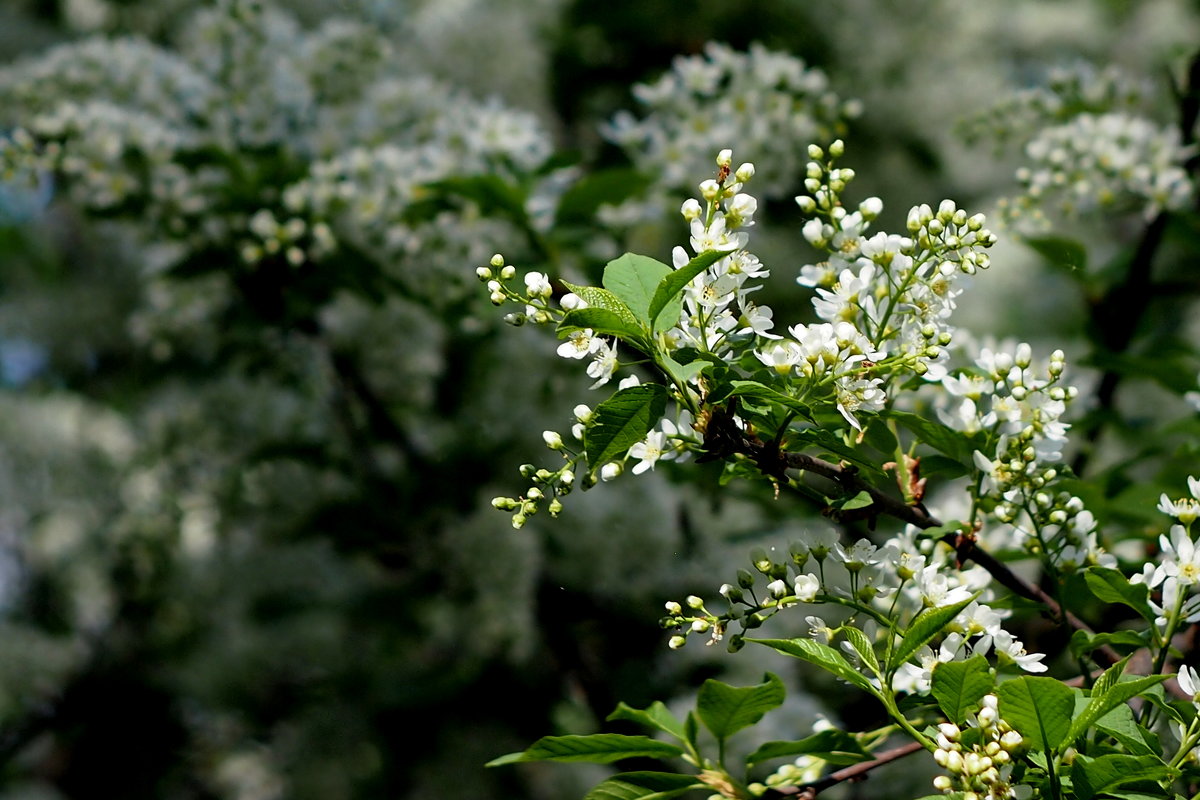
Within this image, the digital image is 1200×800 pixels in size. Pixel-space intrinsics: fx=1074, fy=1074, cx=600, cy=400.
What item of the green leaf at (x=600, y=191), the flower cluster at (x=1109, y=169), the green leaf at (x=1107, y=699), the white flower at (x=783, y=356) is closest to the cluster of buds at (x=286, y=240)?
the green leaf at (x=600, y=191)

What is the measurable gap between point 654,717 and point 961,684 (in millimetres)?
265

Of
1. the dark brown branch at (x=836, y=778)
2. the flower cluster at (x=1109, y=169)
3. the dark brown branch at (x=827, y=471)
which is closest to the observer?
the dark brown branch at (x=827, y=471)

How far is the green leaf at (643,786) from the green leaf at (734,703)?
0.17ft

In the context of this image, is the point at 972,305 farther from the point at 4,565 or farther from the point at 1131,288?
the point at 4,565

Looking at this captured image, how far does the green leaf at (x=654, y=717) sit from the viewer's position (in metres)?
0.86

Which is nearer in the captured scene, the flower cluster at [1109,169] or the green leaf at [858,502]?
the green leaf at [858,502]

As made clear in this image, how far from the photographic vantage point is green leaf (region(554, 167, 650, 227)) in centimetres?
190

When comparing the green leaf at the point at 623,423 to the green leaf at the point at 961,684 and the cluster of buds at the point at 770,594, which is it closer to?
the cluster of buds at the point at 770,594

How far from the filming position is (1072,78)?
6.83 ft

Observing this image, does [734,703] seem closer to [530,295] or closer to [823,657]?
[823,657]

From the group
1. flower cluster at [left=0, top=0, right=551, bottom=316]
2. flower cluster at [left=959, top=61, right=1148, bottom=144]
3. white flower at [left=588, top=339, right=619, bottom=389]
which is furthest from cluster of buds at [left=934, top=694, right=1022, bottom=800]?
flower cluster at [left=959, top=61, right=1148, bottom=144]

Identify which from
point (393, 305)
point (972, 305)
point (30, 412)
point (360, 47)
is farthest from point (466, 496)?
point (972, 305)

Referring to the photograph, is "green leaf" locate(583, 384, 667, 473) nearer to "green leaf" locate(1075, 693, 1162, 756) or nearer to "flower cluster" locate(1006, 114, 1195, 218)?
"green leaf" locate(1075, 693, 1162, 756)

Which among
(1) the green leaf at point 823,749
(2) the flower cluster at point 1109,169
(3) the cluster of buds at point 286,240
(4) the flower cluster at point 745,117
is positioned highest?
(4) the flower cluster at point 745,117
